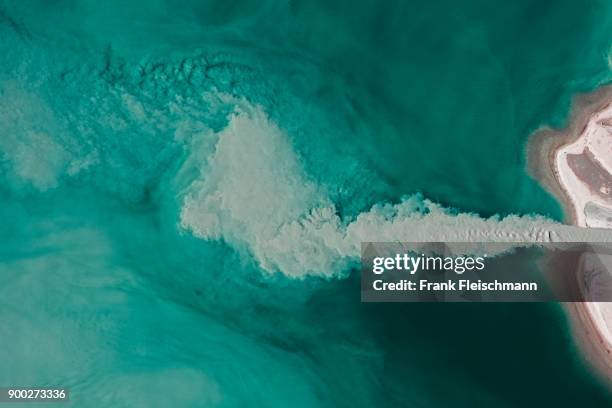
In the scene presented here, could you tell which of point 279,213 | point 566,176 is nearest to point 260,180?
point 279,213

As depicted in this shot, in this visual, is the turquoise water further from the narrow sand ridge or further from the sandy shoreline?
the sandy shoreline

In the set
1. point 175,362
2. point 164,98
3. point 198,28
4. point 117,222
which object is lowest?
point 175,362

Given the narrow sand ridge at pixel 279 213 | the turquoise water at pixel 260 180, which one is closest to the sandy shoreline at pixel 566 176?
the turquoise water at pixel 260 180

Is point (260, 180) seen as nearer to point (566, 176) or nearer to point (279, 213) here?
point (279, 213)

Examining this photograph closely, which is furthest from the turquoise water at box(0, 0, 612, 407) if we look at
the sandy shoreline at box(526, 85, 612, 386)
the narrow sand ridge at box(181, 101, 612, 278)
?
the sandy shoreline at box(526, 85, 612, 386)

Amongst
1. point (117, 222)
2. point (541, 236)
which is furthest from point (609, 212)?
point (117, 222)

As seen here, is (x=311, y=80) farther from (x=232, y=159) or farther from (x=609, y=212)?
(x=609, y=212)

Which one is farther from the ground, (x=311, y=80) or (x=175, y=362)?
(x=311, y=80)
